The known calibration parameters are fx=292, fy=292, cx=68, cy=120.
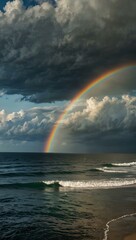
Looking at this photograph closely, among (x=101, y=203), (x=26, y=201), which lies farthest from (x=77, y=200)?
(x=26, y=201)

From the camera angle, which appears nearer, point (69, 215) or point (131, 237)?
point (131, 237)

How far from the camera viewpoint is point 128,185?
4222 centimetres

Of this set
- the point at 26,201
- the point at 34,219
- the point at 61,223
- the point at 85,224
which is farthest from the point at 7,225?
the point at 26,201

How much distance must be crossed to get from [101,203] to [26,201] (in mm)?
7745

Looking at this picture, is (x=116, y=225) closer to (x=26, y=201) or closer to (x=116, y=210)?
(x=116, y=210)

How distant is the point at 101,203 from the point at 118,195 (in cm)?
517

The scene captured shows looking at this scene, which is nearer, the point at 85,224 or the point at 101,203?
the point at 85,224

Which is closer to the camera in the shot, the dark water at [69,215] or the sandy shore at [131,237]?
the sandy shore at [131,237]

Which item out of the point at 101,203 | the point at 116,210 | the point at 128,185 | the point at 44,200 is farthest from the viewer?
the point at 128,185

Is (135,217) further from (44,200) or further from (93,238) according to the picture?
(44,200)

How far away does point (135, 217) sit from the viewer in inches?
892

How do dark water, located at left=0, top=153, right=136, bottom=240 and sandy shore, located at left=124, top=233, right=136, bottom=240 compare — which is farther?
dark water, located at left=0, top=153, right=136, bottom=240

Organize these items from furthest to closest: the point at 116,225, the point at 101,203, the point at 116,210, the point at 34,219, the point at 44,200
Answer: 1. the point at 44,200
2. the point at 101,203
3. the point at 116,210
4. the point at 34,219
5. the point at 116,225

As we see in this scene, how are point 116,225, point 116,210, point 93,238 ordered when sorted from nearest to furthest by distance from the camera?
point 93,238, point 116,225, point 116,210
